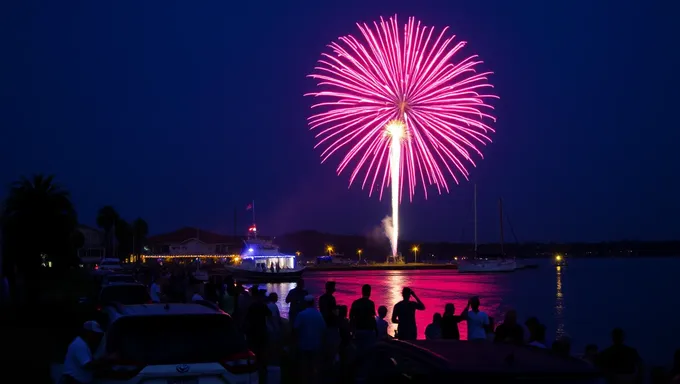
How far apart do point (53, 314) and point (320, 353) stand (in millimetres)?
18591

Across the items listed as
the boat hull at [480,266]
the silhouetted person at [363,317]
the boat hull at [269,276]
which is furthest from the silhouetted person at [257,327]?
the boat hull at [480,266]

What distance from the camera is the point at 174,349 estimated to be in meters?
8.98

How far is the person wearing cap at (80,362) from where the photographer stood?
9.16 m

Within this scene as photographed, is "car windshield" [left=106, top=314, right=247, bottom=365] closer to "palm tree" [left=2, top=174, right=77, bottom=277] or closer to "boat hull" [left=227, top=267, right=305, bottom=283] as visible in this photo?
"palm tree" [left=2, top=174, right=77, bottom=277]

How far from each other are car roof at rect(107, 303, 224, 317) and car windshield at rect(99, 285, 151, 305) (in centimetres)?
1053

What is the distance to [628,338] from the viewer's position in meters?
43.2

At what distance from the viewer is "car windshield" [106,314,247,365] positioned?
8883 millimetres

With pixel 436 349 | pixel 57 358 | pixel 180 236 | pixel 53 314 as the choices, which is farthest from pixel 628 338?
pixel 180 236

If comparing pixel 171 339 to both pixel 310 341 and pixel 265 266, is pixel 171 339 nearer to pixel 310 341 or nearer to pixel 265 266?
pixel 310 341

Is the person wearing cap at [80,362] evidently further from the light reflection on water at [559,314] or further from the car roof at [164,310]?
the light reflection on water at [559,314]

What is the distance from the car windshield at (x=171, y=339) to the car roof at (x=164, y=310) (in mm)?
77

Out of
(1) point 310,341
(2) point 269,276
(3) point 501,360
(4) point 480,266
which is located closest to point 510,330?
(1) point 310,341

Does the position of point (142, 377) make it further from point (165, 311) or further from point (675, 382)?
point (675, 382)

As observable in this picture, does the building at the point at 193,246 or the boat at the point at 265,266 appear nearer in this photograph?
the boat at the point at 265,266
